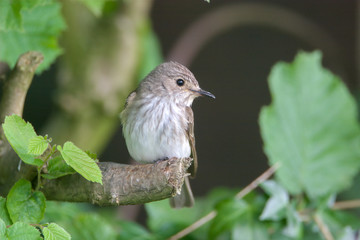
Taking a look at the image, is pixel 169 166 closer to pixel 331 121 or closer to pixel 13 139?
pixel 13 139

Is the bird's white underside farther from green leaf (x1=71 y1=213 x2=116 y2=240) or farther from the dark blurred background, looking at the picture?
the dark blurred background

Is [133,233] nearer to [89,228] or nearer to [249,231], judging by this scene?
[89,228]

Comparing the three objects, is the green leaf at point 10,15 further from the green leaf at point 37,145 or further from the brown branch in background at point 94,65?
the brown branch in background at point 94,65

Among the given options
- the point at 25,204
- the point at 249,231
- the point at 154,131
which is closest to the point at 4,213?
the point at 25,204

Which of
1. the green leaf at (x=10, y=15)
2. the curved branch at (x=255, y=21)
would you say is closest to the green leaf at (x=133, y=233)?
the green leaf at (x=10, y=15)

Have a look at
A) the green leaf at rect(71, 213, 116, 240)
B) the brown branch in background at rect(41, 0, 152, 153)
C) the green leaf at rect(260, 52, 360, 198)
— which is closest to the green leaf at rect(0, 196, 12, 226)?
the green leaf at rect(71, 213, 116, 240)
